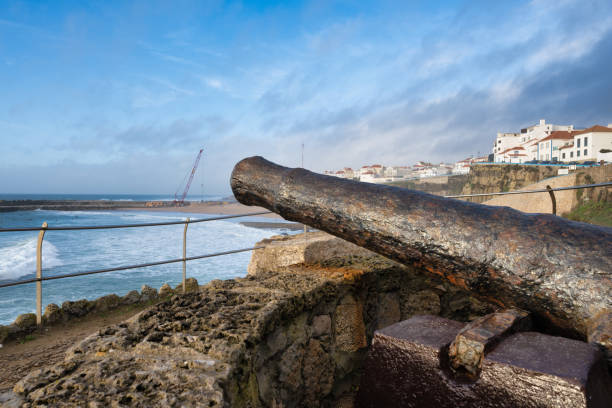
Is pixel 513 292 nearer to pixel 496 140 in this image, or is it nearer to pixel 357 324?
pixel 357 324

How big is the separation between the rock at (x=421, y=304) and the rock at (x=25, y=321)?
12.9ft

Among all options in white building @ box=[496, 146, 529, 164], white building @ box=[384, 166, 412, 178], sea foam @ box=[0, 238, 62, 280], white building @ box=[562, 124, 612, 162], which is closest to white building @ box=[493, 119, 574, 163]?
white building @ box=[496, 146, 529, 164]

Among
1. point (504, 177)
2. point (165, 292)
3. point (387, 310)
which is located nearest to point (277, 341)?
point (387, 310)

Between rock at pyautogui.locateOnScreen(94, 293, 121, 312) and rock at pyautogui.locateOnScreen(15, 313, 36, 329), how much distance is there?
3.13 feet

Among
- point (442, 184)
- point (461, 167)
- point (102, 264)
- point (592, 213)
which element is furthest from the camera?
point (461, 167)

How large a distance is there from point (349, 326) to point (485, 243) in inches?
37.2

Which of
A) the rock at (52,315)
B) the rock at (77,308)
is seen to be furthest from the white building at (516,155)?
the rock at (52,315)

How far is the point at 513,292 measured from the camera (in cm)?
150

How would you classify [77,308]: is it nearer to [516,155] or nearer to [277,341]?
[277,341]

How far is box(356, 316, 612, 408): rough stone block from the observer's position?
40.2 inches

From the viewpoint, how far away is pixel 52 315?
14.7 ft

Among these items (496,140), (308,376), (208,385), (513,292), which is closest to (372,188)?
(513,292)

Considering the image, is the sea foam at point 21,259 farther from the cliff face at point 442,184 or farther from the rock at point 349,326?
the cliff face at point 442,184

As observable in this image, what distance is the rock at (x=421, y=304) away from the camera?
8.43ft
